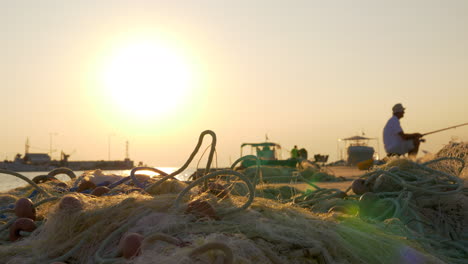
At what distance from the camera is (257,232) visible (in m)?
1.90

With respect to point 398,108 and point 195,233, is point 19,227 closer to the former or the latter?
point 195,233

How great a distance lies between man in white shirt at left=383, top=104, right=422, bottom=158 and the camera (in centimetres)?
880

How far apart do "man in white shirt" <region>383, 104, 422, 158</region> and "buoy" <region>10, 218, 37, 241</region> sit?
7536 mm

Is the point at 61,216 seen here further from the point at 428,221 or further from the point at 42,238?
the point at 428,221

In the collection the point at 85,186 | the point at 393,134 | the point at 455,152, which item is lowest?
Result: the point at 85,186

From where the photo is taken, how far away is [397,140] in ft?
29.0

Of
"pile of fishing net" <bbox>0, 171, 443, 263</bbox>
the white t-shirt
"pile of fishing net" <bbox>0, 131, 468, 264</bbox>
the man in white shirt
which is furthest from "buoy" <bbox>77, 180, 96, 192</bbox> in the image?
the white t-shirt

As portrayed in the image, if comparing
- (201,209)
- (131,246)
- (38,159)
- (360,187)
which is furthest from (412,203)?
(38,159)

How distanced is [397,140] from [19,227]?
7778 millimetres

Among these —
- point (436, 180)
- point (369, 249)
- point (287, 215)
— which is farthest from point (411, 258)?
point (436, 180)

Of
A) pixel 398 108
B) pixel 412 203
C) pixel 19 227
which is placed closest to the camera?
pixel 19 227

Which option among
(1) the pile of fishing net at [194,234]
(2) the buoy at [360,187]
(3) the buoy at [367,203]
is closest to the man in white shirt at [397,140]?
(2) the buoy at [360,187]

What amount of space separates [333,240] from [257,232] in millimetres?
357

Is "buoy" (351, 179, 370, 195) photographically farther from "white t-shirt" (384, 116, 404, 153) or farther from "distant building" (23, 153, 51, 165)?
Answer: "distant building" (23, 153, 51, 165)
